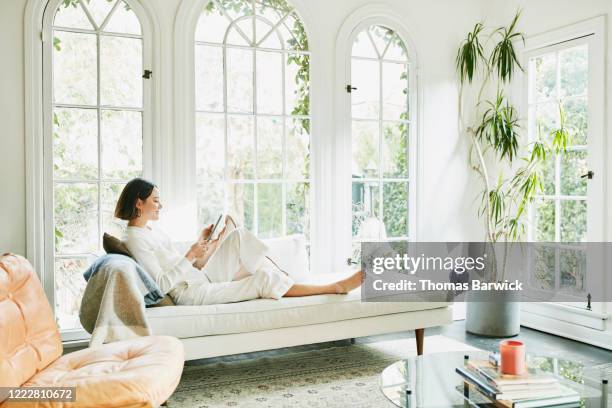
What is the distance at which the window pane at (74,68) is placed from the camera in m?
3.39

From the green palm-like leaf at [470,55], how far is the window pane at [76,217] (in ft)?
10.0

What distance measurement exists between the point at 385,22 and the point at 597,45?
155 cm

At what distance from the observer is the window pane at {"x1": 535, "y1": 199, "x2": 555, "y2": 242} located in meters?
4.27

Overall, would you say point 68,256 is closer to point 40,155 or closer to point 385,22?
point 40,155

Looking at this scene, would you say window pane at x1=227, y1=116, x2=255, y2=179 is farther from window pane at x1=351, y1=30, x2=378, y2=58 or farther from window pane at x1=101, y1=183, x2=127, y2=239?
window pane at x1=351, y1=30, x2=378, y2=58

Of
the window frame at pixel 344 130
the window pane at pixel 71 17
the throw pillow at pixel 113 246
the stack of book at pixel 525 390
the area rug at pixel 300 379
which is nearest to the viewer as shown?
the stack of book at pixel 525 390

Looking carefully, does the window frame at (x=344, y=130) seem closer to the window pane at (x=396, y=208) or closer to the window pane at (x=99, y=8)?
the window pane at (x=396, y=208)

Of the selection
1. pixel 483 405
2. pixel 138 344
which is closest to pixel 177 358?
pixel 138 344

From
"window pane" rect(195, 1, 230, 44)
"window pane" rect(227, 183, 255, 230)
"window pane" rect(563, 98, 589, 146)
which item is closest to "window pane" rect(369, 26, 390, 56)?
"window pane" rect(195, 1, 230, 44)

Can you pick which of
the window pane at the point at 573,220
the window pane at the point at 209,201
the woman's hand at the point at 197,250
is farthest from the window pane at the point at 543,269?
the woman's hand at the point at 197,250

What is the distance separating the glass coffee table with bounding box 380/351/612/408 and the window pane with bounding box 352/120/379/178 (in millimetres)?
2049

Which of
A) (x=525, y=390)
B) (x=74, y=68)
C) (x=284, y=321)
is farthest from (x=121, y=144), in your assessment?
(x=525, y=390)

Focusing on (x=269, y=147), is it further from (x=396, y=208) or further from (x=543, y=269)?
(x=543, y=269)

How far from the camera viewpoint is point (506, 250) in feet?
14.2
